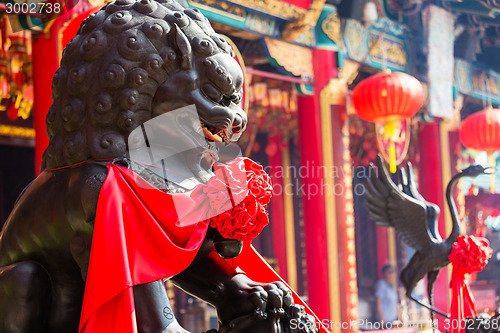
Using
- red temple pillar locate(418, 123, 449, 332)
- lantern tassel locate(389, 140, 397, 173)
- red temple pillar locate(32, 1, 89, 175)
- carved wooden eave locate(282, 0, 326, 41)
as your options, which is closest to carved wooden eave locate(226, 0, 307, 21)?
carved wooden eave locate(282, 0, 326, 41)

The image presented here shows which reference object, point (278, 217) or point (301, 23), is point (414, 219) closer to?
point (301, 23)

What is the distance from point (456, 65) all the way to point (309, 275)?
338 centimetres

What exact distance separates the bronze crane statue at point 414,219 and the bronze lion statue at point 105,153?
6.80 ft

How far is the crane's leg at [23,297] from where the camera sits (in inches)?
44.3

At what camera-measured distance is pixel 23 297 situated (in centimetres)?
112

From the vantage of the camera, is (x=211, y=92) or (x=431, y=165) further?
(x=431, y=165)

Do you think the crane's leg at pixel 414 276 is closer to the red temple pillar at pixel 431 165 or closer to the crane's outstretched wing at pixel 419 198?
the crane's outstretched wing at pixel 419 198

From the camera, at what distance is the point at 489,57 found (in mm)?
7598

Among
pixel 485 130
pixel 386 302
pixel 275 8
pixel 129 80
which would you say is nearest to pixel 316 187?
pixel 275 8

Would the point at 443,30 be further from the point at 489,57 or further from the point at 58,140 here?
the point at 58,140

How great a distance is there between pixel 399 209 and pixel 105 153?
2387mm

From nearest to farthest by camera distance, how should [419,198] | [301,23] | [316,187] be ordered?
1. [419,198]
2. [301,23]
3. [316,187]

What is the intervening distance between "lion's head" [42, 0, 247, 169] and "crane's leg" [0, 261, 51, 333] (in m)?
0.19

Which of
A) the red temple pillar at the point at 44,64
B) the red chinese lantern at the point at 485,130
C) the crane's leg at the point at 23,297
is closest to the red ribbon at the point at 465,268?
the red temple pillar at the point at 44,64
